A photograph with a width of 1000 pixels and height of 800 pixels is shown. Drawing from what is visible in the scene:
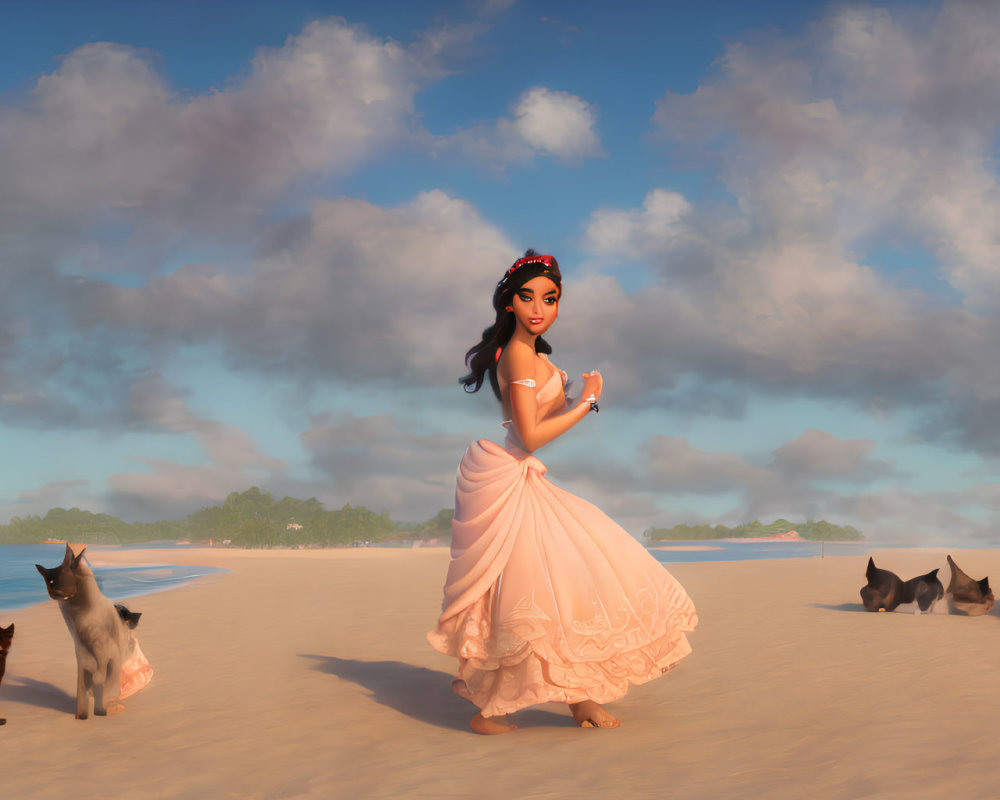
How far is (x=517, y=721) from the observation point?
19.9ft

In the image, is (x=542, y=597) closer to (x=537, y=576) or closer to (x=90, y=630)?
(x=537, y=576)

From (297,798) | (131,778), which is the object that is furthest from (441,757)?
(131,778)

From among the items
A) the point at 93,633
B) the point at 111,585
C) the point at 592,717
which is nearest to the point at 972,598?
the point at 592,717

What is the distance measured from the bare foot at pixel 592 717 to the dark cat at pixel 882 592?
25.4ft

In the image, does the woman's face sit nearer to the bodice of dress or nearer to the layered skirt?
the bodice of dress

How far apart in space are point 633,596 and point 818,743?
1.44 metres

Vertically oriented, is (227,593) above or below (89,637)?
below

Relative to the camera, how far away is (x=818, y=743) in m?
4.87

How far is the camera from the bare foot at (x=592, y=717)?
5621mm

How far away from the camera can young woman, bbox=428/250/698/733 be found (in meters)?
5.25

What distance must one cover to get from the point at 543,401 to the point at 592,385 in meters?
0.40

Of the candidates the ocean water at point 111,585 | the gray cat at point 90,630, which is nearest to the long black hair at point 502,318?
the gray cat at point 90,630

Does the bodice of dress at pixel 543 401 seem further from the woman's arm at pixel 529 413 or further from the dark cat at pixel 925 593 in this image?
the dark cat at pixel 925 593

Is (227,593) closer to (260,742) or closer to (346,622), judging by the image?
(346,622)
